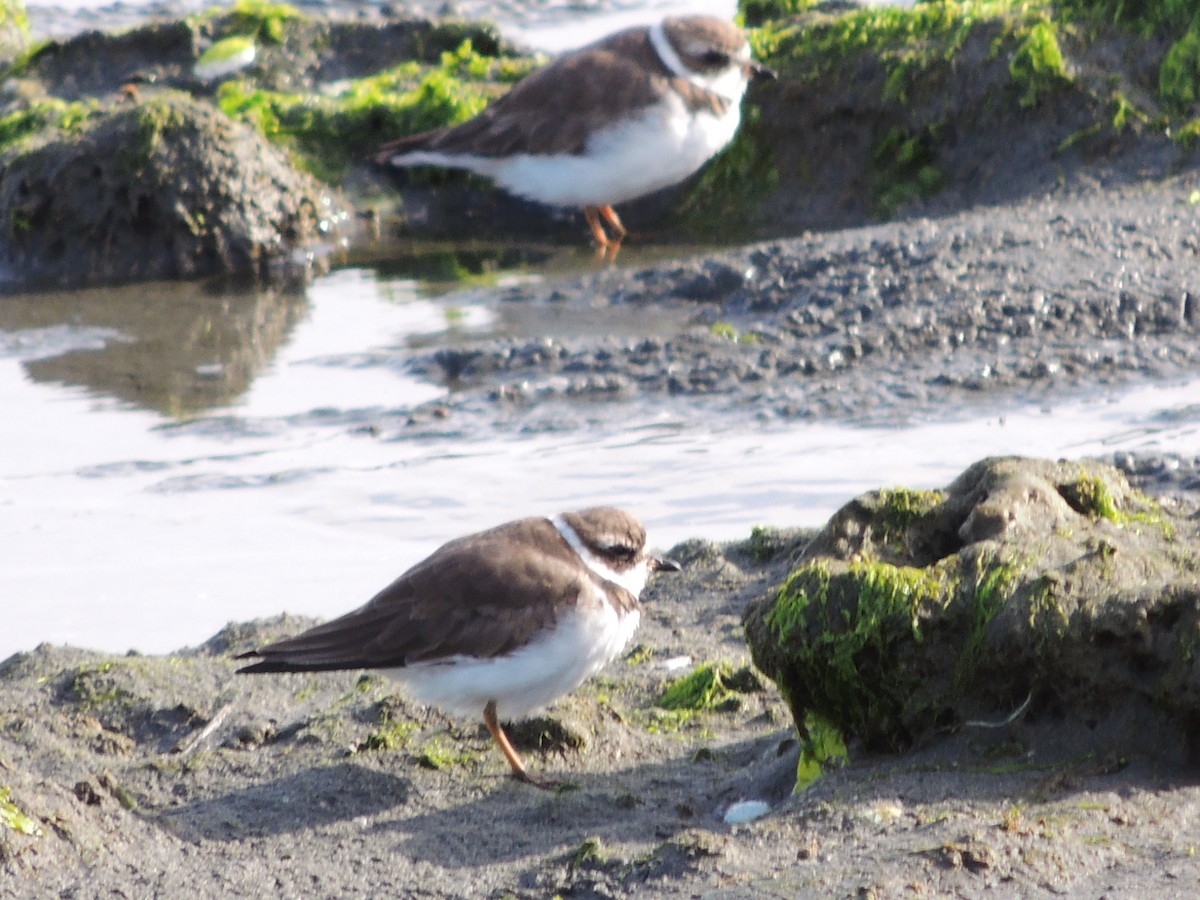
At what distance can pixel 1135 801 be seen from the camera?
3529 mm

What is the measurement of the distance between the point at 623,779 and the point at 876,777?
2.49 ft

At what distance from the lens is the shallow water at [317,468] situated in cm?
604

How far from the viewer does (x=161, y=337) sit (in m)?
9.43

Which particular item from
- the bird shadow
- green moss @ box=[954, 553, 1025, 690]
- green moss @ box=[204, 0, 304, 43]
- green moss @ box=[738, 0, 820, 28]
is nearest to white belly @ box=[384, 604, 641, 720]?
the bird shadow

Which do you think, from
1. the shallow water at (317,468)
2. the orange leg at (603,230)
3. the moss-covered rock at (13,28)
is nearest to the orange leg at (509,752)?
the shallow water at (317,468)

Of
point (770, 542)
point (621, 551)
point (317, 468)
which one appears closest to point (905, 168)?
point (317, 468)

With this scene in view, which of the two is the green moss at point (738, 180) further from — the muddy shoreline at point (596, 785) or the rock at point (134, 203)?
the muddy shoreline at point (596, 785)

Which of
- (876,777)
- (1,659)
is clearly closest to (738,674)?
(876,777)

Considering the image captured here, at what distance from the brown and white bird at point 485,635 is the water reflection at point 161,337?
3915 mm

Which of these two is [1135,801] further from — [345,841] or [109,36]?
[109,36]

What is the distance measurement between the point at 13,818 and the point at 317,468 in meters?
3.73

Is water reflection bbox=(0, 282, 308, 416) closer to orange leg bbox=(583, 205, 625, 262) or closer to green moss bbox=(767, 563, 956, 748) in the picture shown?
orange leg bbox=(583, 205, 625, 262)

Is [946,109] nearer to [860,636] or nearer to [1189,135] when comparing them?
[1189,135]

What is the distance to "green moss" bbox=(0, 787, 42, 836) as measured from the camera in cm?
351
